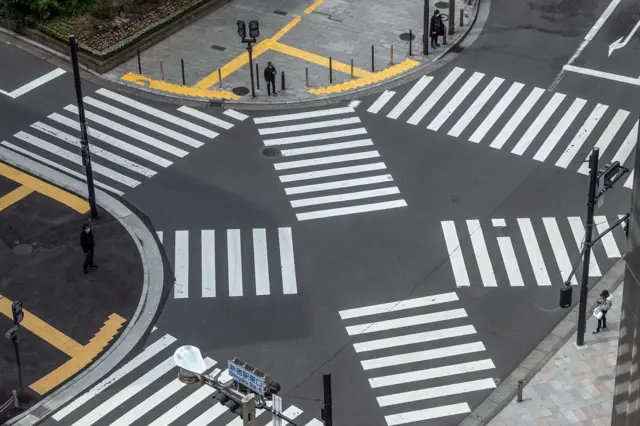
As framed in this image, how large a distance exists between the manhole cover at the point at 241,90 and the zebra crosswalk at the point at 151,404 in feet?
53.0

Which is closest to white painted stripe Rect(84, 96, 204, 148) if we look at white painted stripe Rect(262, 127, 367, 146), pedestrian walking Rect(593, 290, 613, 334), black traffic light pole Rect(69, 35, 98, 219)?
white painted stripe Rect(262, 127, 367, 146)

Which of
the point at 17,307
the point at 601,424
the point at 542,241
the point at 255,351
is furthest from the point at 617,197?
the point at 17,307

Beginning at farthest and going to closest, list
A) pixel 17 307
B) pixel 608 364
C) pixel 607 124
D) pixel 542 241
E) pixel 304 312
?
1. pixel 607 124
2. pixel 542 241
3. pixel 304 312
4. pixel 608 364
5. pixel 17 307

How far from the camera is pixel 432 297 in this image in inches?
1476

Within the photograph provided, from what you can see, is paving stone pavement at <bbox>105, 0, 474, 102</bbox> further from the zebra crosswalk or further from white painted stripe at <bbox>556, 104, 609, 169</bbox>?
the zebra crosswalk

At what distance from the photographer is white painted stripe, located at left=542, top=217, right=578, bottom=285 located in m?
38.4

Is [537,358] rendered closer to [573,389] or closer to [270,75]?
[573,389]

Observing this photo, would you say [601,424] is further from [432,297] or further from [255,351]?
[255,351]

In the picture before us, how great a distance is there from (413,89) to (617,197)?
34.9ft

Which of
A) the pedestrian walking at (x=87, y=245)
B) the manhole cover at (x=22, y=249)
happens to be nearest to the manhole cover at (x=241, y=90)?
the pedestrian walking at (x=87, y=245)

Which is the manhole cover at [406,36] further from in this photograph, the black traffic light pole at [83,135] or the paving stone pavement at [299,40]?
the black traffic light pole at [83,135]

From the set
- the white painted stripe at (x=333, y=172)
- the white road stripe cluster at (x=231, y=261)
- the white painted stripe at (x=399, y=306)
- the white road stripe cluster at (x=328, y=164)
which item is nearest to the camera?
the white painted stripe at (x=399, y=306)

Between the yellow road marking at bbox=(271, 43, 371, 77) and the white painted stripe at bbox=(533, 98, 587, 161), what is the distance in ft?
28.4

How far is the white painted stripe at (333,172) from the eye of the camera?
142ft
